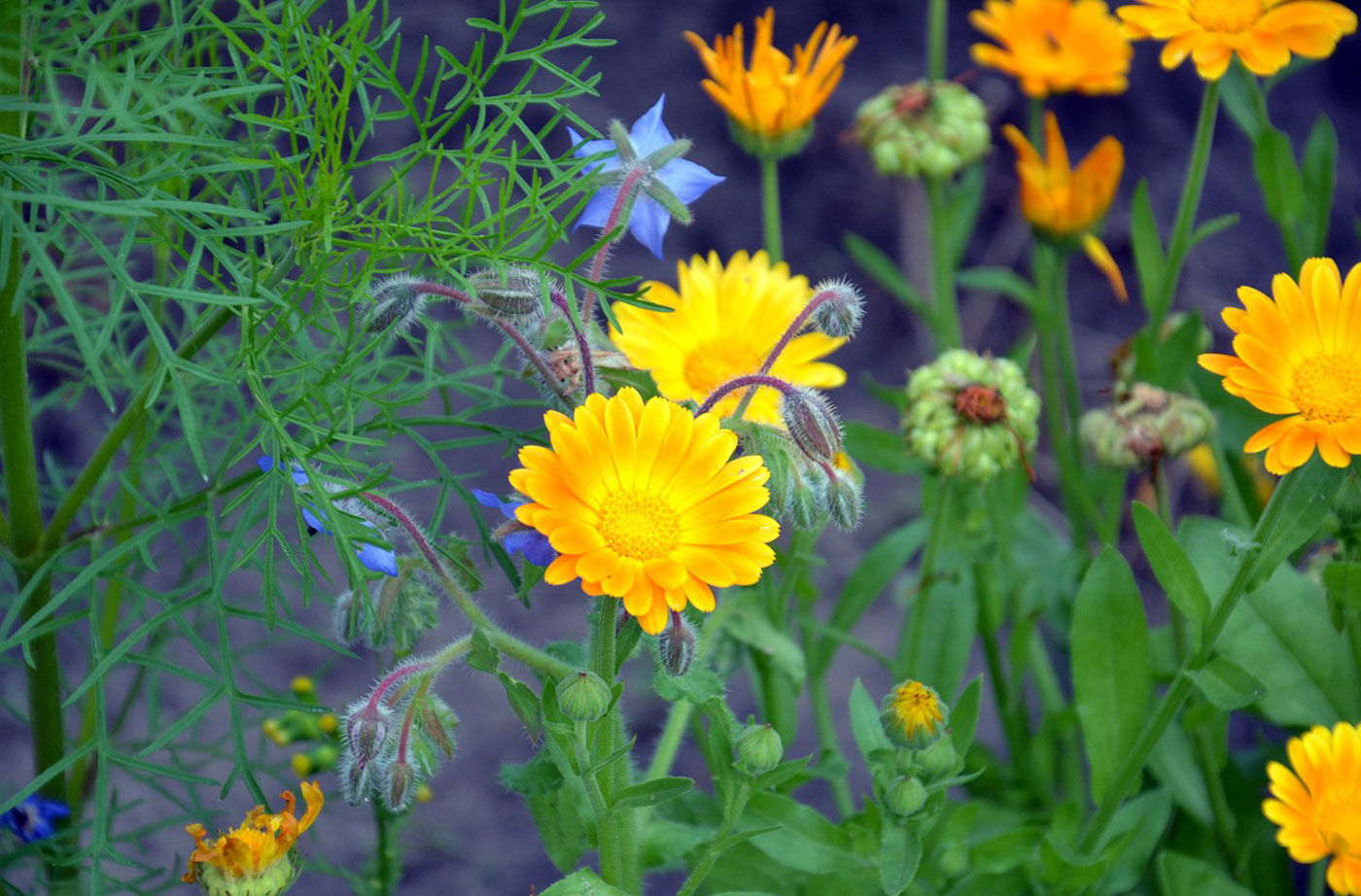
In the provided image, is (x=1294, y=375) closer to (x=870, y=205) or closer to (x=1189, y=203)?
(x=1189, y=203)

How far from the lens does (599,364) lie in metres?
1.18

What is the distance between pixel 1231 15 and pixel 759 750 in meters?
1.02

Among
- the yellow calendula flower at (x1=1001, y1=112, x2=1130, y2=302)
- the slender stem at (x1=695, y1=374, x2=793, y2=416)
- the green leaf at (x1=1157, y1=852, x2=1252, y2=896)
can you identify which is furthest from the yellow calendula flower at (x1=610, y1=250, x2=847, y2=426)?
the green leaf at (x1=1157, y1=852, x2=1252, y2=896)

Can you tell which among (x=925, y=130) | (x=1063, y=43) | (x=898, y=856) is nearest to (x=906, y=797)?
(x=898, y=856)

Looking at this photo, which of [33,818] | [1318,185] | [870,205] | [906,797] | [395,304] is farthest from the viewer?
[870,205]

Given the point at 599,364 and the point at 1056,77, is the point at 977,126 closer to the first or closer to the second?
the point at 1056,77

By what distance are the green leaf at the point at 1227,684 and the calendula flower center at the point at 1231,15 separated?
2.39 ft

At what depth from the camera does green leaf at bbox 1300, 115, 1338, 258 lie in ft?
6.03

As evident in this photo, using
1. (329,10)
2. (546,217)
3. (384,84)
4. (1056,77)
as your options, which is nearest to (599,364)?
(546,217)

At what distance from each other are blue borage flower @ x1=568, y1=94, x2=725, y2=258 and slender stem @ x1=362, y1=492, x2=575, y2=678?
307 mm

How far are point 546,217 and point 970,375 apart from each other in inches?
24.6

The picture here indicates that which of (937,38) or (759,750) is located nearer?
(759,750)

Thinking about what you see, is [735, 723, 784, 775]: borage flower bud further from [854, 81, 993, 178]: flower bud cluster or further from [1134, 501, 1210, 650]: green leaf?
[854, 81, 993, 178]: flower bud cluster

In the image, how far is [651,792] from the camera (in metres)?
1.10
